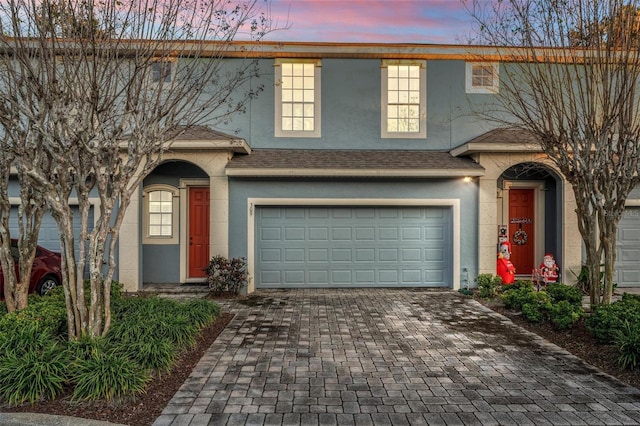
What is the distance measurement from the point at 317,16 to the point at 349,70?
1.78 meters

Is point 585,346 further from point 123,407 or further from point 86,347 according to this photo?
point 86,347

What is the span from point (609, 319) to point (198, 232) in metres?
9.22

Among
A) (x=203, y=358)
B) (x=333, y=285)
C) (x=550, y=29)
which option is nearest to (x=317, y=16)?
(x=550, y=29)

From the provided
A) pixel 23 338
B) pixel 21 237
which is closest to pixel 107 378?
pixel 23 338

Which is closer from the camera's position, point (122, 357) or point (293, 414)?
point (293, 414)

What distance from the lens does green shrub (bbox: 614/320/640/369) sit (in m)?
4.85

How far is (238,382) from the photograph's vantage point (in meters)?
4.54

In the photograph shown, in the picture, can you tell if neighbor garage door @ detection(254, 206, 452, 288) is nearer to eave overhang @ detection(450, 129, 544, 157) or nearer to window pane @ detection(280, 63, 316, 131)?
eave overhang @ detection(450, 129, 544, 157)

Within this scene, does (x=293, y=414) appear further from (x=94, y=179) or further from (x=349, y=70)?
(x=349, y=70)

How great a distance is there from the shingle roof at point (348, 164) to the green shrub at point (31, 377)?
19.3 ft

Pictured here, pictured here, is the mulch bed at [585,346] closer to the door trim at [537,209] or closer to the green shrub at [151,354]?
the door trim at [537,209]

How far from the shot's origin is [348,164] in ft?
32.2

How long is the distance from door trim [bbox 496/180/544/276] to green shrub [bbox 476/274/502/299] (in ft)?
8.12

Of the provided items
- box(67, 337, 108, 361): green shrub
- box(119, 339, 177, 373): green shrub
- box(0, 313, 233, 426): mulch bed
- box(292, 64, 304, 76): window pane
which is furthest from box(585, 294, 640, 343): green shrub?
box(292, 64, 304, 76): window pane
